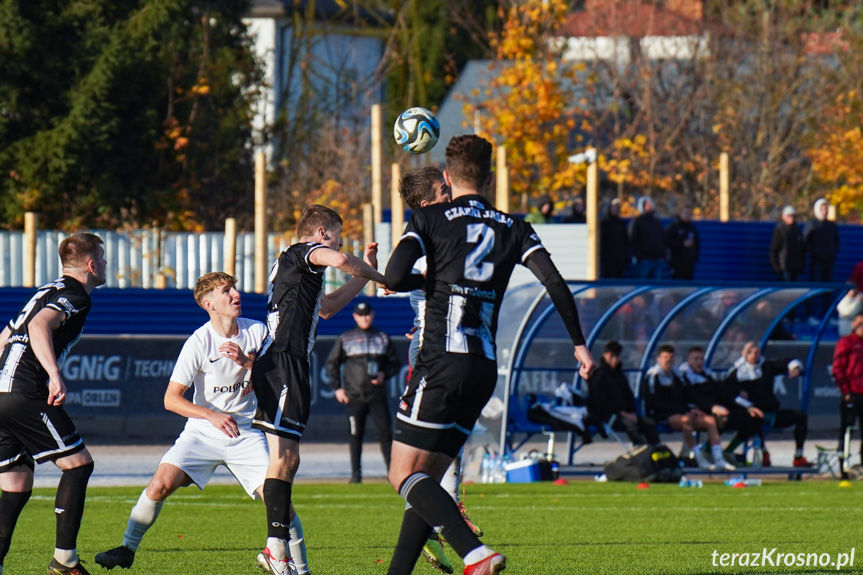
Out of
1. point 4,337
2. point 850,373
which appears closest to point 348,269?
point 4,337

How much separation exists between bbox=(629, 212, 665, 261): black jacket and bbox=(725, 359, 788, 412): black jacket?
595 centimetres

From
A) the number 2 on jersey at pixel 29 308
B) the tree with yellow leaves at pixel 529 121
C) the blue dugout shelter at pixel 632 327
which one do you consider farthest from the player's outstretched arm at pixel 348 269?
the tree with yellow leaves at pixel 529 121

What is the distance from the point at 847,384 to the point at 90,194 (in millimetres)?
15588

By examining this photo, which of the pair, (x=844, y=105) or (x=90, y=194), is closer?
(x=90, y=194)

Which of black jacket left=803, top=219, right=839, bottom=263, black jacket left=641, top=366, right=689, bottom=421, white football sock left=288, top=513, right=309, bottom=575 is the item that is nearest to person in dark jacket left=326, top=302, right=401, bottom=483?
A: black jacket left=641, top=366, right=689, bottom=421

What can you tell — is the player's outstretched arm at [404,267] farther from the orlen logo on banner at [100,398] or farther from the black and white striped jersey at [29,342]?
the orlen logo on banner at [100,398]

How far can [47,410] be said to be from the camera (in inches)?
291

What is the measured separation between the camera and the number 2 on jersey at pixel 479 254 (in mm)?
6230

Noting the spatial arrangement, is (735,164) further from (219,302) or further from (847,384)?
(219,302)

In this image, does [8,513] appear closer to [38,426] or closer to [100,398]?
[38,426]

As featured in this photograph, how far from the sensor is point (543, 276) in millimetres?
6230

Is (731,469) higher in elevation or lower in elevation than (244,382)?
lower

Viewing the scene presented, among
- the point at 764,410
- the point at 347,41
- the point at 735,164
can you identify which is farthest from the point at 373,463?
the point at 347,41

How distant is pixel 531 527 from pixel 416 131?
12.3 feet
